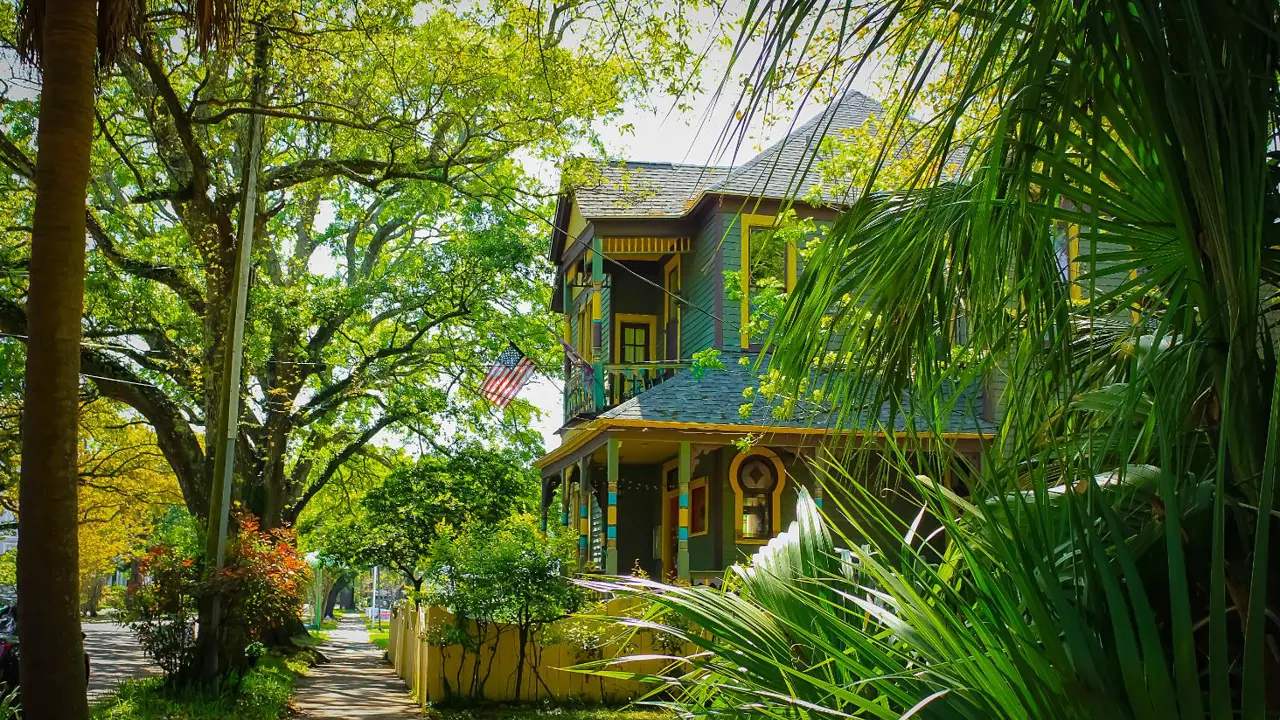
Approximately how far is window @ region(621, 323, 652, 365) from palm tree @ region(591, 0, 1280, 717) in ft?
64.6

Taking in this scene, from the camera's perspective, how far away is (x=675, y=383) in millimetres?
19375

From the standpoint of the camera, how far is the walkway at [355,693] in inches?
638

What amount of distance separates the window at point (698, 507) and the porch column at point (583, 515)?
71.0 inches

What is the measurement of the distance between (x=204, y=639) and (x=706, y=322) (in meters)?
9.11

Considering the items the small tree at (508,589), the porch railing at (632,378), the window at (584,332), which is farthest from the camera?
the window at (584,332)

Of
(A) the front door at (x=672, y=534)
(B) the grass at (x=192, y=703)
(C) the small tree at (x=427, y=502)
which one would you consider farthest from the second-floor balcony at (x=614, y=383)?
(C) the small tree at (x=427, y=502)

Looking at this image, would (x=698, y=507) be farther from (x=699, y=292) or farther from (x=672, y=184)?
(x=672, y=184)

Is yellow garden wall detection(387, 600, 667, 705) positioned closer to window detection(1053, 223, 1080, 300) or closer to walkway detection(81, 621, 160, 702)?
walkway detection(81, 621, 160, 702)

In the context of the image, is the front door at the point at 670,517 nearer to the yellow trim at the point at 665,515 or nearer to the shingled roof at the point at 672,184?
the yellow trim at the point at 665,515

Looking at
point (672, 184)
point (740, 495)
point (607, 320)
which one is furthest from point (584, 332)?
point (740, 495)

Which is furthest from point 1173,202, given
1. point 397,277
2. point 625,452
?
point 397,277

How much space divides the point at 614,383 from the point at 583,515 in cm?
402

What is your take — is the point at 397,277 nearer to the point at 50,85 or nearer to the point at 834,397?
the point at 50,85

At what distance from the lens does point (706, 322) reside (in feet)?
65.9
